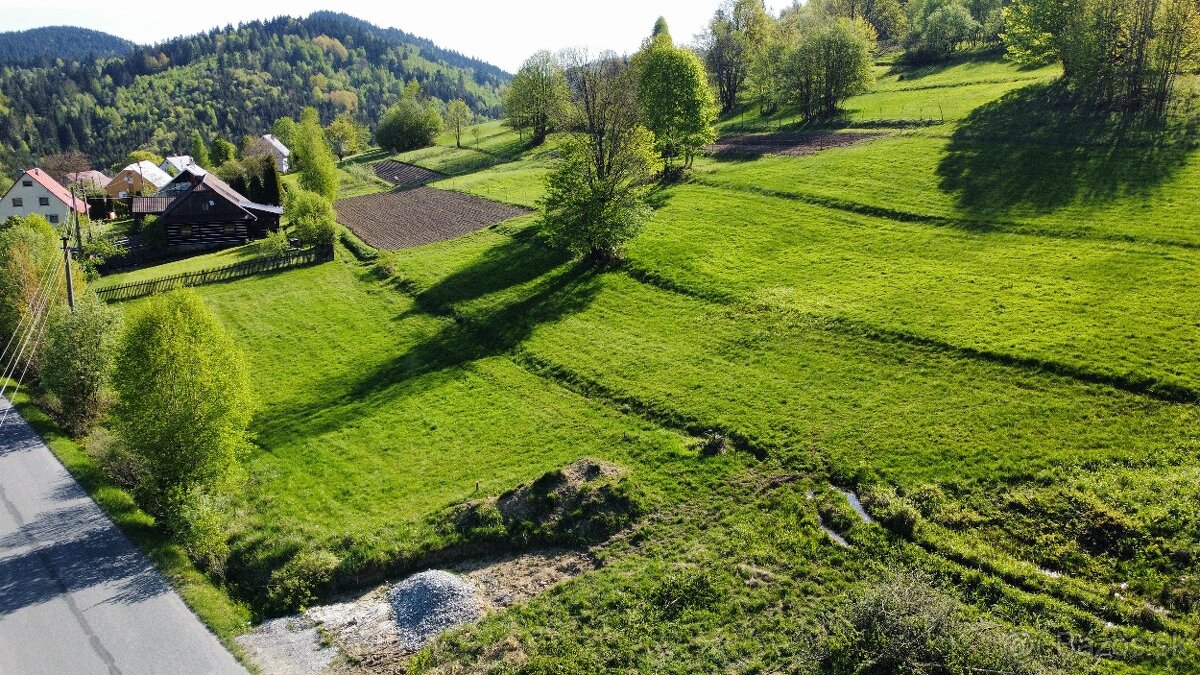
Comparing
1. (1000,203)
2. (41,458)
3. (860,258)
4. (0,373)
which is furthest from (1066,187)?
(0,373)

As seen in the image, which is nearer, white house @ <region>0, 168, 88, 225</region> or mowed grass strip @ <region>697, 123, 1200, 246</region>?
mowed grass strip @ <region>697, 123, 1200, 246</region>

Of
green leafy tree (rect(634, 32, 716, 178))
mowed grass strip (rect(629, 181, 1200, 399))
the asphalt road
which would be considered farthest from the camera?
green leafy tree (rect(634, 32, 716, 178))

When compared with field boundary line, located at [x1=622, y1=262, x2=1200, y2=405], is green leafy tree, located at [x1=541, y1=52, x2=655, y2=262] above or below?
above

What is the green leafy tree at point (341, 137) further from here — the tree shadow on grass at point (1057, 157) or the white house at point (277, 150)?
the tree shadow on grass at point (1057, 157)

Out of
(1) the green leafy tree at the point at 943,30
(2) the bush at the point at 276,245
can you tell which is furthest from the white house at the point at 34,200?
(1) the green leafy tree at the point at 943,30

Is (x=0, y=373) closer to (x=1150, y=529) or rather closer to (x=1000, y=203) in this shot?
(x=1150, y=529)

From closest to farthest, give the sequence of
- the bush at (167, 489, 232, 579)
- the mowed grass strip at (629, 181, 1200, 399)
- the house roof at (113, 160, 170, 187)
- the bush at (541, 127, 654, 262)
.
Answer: the bush at (167, 489, 232, 579)
the mowed grass strip at (629, 181, 1200, 399)
the bush at (541, 127, 654, 262)
the house roof at (113, 160, 170, 187)

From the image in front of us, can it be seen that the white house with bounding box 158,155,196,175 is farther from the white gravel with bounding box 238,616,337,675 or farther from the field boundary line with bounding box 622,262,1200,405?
the white gravel with bounding box 238,616,337,675

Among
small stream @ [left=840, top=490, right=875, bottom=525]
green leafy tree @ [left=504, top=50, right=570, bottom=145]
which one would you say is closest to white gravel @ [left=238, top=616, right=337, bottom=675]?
small stream @ [left=840, top=490, right=875, bottom=525]
